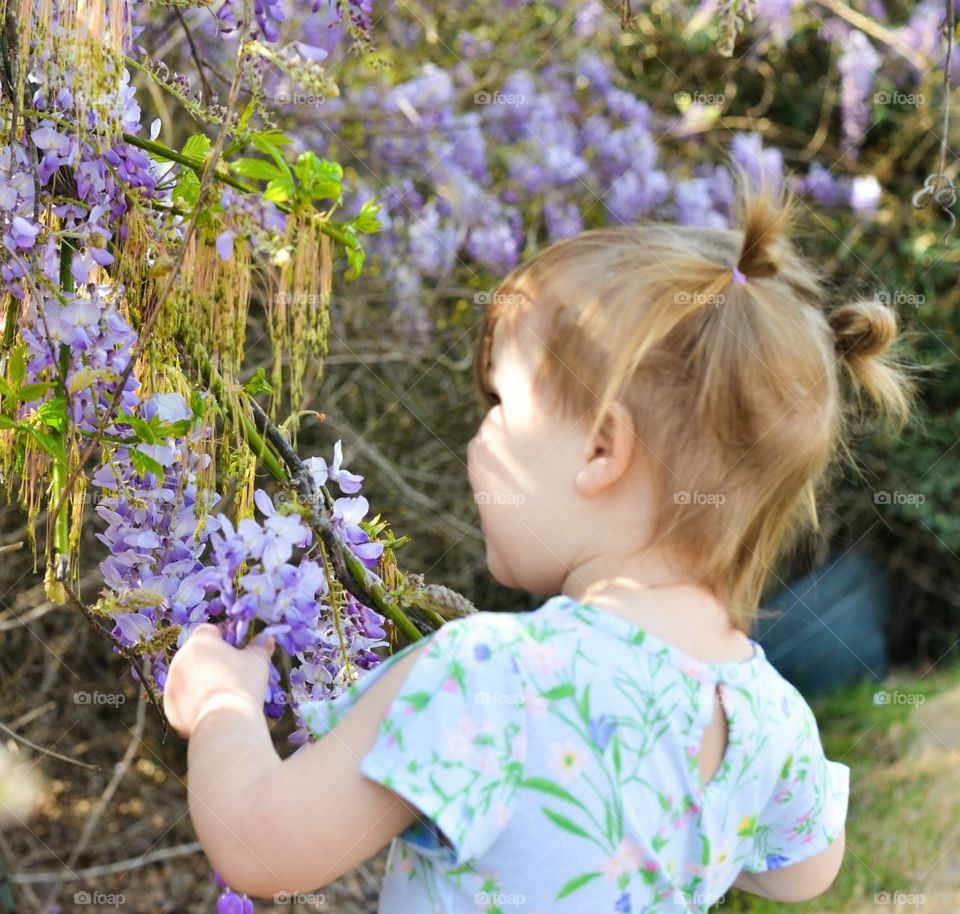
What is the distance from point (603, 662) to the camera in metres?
0.89

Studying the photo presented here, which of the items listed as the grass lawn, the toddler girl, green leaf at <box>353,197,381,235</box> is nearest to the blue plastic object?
the grass lawn

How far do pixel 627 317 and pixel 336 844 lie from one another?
43cm

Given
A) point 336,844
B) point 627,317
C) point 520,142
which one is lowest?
point 520,142

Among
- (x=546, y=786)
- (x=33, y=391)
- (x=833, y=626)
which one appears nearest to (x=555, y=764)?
(x=546, y=786)

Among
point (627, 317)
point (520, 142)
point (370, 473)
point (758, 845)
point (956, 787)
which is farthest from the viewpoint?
point (520, 142)

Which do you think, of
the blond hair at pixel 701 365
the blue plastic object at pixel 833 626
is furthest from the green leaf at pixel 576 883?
the blue plastic object at pixel 833 626

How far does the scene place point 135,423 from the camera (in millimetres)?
1009

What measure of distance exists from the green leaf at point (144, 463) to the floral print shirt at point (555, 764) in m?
0.26

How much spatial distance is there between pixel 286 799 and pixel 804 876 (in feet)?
1.62

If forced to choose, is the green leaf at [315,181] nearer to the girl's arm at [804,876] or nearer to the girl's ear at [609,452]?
the girl's ear at [609,452]

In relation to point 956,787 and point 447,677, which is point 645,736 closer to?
point 447,677

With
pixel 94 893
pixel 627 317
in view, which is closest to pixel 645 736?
pixel 627 317

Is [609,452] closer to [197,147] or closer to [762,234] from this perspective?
[762,234]

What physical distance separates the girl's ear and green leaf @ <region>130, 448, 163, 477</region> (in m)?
0.35
